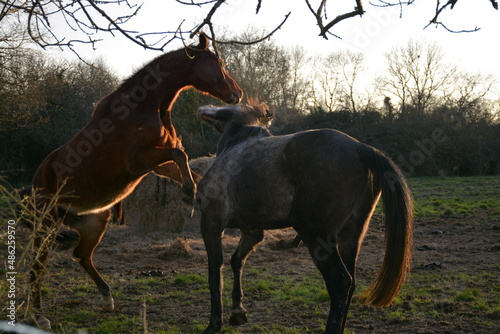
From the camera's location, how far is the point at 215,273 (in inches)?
174

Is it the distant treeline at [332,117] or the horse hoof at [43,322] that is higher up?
the distant treeline at [332,117]

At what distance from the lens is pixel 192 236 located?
10.1 metres

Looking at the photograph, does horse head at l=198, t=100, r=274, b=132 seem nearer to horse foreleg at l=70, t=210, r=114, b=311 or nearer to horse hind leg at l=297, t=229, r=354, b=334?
horse foreleg at l=70, t=210, r=114, b=311

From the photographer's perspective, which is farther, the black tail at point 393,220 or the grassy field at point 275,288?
the grassy field at point 275,288

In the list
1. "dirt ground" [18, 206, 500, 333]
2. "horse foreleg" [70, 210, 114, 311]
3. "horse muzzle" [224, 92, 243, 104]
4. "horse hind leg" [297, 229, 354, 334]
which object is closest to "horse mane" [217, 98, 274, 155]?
"horse muzzle" [224, 92, 243, 104]

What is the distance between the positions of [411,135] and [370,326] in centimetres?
2140

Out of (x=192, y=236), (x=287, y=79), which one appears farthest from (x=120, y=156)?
(x=287, y=79)

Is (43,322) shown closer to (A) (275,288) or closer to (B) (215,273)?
(B) (215,273)

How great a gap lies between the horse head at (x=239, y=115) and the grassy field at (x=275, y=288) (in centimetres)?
199

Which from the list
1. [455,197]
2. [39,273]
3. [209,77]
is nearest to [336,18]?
[209,77]

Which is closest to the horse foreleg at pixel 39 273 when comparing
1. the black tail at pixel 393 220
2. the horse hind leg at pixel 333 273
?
the horse hind leg at pixel 333 273

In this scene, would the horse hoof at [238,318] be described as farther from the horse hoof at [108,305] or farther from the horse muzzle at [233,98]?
the horse muzzle at [233,98]

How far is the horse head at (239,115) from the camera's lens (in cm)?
518

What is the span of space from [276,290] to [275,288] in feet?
0.36
